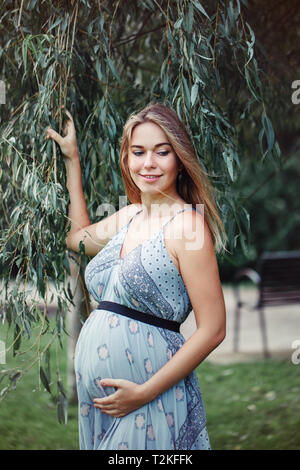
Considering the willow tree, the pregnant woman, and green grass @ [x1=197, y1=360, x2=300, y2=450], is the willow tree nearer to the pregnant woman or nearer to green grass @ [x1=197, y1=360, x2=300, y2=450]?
the pregnant woman

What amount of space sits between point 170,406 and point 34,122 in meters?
1.25

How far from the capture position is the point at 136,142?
217cm

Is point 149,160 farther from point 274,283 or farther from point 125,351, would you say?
point 274,283

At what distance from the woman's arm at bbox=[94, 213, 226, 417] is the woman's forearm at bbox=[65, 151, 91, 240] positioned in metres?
0.58

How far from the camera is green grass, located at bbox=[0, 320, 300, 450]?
4.31 metres

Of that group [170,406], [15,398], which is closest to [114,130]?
[170,406]

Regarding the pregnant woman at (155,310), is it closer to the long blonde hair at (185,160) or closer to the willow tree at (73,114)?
the long blonde hair at (185,160)

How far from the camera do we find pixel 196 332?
2.01m

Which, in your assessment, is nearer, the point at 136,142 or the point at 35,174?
the point at 136,142

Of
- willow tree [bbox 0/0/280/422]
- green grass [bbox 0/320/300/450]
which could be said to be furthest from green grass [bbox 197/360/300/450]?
willow tree [bbox 0/0/280/422]

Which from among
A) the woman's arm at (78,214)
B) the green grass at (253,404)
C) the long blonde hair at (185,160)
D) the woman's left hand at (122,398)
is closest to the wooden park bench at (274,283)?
the green grass at (253,404)

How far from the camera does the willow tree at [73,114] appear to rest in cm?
241
